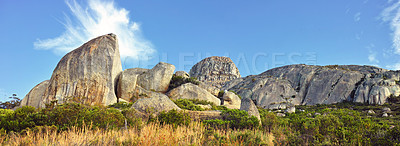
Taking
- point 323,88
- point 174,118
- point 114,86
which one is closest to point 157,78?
point 114,86

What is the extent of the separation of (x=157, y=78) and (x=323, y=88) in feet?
165

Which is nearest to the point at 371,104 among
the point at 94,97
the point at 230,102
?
the point at 230,102

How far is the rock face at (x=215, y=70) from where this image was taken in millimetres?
133500

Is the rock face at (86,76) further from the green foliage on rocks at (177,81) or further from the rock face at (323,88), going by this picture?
the rock face at (323,88)

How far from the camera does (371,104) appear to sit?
158 feet

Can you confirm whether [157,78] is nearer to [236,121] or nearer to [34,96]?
[34,96]

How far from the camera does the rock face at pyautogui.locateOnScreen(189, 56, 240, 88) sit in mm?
133500

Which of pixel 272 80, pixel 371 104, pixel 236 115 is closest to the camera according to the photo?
pixel 236 115

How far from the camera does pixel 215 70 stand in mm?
137875

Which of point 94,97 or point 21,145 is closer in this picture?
point 21,145

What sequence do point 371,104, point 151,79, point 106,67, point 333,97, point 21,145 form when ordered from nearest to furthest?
1. point 21,145
2. point 106,67
3. point 151,79
4. point 371,104
5. point 333,97

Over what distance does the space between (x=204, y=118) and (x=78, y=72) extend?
1610cm

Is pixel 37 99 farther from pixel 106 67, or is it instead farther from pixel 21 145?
pixel 21 145

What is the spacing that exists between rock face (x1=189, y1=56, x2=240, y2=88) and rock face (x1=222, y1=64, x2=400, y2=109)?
60572mm
